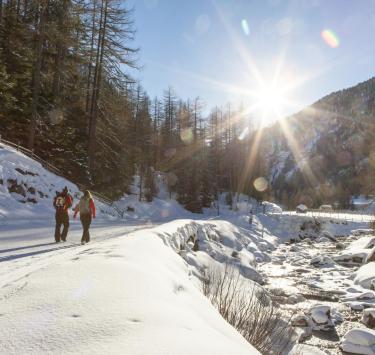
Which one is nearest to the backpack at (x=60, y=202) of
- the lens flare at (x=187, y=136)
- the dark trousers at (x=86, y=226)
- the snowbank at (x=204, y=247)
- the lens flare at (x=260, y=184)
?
the dark trousers at (x=86, y=226)

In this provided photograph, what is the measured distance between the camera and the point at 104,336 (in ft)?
8.66

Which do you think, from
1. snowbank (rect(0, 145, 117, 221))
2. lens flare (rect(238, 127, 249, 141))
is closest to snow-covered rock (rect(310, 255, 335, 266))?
snowbank (rect(0, 145, 117, 221))

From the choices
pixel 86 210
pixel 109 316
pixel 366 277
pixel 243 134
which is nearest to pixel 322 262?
pixel 366 277

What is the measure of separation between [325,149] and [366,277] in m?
110

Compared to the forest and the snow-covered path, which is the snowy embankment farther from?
the forest

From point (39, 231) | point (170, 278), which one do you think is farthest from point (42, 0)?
point (170, 278)

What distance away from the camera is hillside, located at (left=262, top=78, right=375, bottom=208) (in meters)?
83.5

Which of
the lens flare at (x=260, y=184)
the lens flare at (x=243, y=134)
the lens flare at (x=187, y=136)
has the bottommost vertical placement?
the lens flare at (x=260, y=184)

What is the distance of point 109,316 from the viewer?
3.04 metres

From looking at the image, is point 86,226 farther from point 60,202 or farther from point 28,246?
point 28,246

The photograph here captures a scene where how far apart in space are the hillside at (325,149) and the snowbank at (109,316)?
66357 millimetres

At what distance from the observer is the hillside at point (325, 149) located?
83538mm

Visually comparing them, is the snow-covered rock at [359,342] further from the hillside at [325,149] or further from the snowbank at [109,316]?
the hillside at [325,149]

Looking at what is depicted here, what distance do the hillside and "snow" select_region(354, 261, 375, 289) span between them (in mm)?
54860
